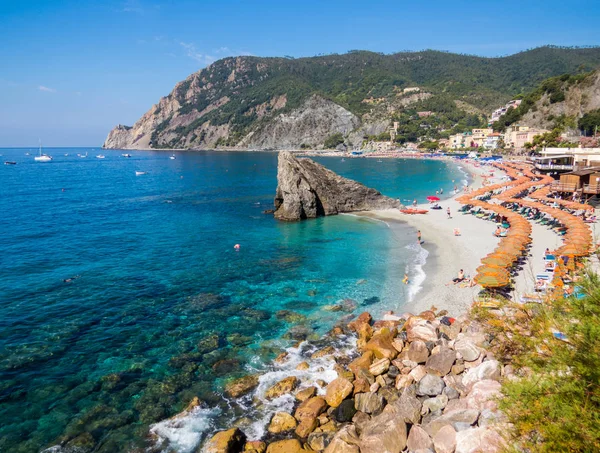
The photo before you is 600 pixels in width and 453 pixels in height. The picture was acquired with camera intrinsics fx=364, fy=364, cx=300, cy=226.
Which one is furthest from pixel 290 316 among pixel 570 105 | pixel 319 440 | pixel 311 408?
pixel 570 105

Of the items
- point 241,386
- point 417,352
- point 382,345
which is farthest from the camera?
point 382,345

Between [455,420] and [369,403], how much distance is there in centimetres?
351

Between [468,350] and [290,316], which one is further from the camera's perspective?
[290,316]

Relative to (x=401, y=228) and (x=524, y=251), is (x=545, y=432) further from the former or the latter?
(x=401, y=228)

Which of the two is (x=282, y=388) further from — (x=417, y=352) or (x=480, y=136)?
(x=480, y=136)

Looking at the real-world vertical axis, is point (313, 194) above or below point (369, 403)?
above

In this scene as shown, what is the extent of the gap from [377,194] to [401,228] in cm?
1264

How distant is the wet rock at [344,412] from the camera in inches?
561

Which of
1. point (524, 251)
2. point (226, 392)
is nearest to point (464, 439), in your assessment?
point (226, 392)

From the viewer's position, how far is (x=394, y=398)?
14.8 metres

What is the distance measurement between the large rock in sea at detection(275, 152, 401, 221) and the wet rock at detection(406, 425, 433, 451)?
3839 centimetres

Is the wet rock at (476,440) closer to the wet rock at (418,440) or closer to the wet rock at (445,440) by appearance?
the wet rock at (445,440)

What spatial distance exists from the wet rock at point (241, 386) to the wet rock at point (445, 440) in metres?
8.08

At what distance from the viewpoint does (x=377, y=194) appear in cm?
5603
